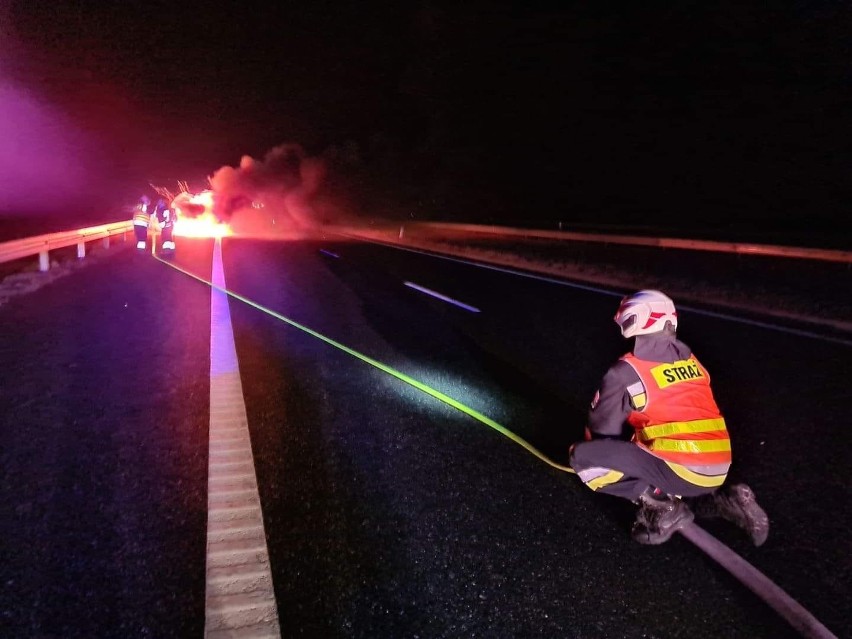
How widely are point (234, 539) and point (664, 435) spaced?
238 centimetres

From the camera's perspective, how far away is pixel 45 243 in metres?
12.9

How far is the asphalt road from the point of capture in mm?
2906

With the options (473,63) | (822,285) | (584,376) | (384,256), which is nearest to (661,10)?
(473,63)

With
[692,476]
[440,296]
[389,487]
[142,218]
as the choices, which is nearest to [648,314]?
[692,476]

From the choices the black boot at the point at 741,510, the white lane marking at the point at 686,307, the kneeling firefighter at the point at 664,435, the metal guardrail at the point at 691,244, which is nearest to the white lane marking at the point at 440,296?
the white lane marking at the point at 686,307

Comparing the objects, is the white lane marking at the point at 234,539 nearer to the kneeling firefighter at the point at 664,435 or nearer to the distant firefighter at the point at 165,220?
the kneeling firefighter at the point at 664,435

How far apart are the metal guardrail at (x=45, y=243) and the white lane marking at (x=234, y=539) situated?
24.8ft

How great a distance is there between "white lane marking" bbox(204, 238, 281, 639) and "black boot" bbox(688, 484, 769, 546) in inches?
96.5

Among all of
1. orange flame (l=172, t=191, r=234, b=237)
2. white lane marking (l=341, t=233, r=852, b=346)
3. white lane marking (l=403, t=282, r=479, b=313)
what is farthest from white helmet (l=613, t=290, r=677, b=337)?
orange flame (l=172, t=191, r=234, b=237)

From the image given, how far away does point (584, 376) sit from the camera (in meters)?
6.76

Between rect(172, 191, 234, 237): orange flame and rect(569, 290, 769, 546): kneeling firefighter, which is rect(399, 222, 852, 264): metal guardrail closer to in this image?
rect(569, 290, 769, 546): kneeling firefighter

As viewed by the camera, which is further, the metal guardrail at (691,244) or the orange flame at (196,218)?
the orange flame at (196,218)

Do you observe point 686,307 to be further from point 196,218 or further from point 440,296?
point 196,218

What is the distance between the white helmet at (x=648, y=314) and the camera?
11.5ft
